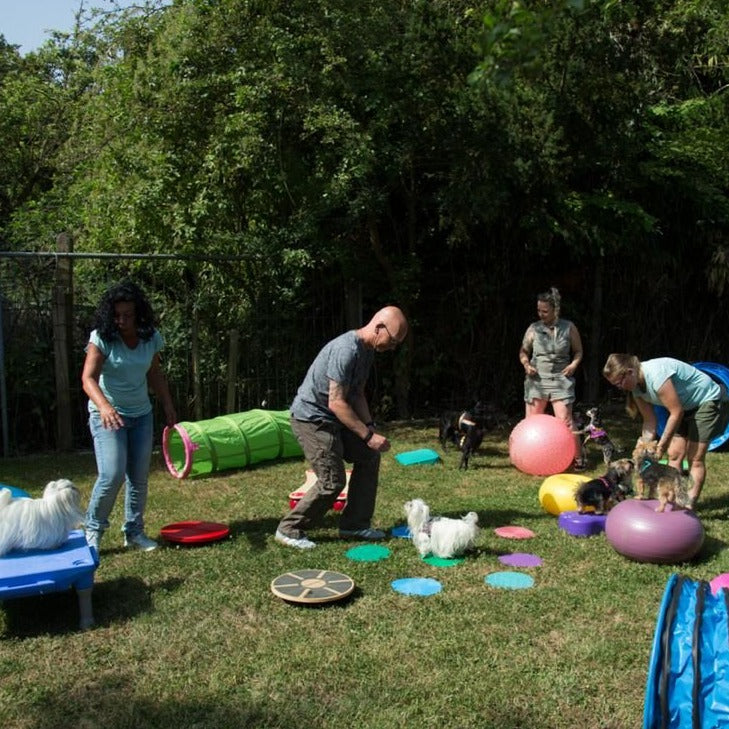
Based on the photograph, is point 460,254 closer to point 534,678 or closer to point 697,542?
point 697,542

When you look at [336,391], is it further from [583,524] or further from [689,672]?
[689,672]

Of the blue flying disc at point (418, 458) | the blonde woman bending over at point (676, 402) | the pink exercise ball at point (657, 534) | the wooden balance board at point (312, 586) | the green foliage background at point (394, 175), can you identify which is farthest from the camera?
the green foliage background at point (394, 175)

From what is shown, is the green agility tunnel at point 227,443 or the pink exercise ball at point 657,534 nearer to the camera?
the pink exercise ball at point 657,534

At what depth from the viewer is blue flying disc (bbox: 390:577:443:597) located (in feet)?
16.5

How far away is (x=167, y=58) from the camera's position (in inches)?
378

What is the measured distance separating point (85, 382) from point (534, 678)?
11.1 ft

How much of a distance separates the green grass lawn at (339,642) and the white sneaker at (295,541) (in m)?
0.07

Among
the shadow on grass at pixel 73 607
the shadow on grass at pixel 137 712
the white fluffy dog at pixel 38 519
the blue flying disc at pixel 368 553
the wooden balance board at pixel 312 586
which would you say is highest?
the white fluffy dog at pixel 38 519

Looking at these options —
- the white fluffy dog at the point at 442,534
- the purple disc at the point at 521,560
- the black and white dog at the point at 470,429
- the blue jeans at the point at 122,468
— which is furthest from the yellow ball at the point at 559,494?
the blue jeans at the point at 122,468

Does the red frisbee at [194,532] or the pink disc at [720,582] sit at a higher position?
the red frisbee at [194,532]

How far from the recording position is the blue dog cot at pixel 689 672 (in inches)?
116

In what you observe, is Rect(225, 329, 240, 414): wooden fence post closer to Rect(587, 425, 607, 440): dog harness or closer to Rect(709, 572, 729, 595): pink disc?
Rect(587, 425, 607, 440): dog harness

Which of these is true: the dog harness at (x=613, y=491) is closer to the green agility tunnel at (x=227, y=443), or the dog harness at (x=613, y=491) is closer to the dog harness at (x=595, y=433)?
the dog harness at (x=595, y=433)

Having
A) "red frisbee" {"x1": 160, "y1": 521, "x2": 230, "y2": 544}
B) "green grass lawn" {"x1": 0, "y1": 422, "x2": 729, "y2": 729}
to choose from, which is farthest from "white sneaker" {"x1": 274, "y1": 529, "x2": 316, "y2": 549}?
"red frisbee" {"x1": 160, "y1": 521, "x2": 230, "y2": 544}
